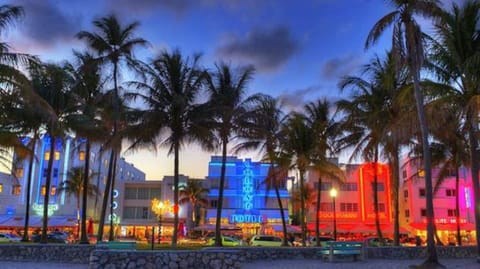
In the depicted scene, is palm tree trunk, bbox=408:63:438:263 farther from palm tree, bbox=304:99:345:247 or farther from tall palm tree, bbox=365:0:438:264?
palm tree, bbox=304:99:345:247

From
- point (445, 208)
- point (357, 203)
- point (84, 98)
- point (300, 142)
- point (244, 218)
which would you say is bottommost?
point (244, 218)

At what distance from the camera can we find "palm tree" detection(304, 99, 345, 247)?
30.1m

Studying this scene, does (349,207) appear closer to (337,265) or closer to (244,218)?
(244,218)

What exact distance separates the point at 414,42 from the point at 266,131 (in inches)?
457

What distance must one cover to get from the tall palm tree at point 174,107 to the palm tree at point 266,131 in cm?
281

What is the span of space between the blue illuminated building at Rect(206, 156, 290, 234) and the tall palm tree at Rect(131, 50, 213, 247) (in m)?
29.9

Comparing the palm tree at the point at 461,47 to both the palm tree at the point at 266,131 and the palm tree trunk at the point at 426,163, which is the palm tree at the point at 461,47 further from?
the palm tree at the point at 266,131

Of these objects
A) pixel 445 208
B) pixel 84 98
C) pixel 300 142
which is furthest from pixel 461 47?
pixel 445 208

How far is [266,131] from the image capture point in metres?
26.8

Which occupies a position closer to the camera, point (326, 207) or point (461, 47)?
point (461, 47)

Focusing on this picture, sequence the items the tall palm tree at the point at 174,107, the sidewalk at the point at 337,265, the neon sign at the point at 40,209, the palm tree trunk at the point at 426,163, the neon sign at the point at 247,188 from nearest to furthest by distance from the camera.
Result: the palm tree trunk at the point at 426,163 → the sidewalk at the point at 337,265 → the tall palm tree at the point at 174,107 → the neon sign at the point at 247,188 → the neon sign at the point at 40,209

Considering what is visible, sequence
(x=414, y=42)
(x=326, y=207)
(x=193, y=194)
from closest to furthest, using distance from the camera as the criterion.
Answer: (x=414, y=42)
(x=326, y=207)
(x=193, y=194)

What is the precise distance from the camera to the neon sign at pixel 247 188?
5619 centimetres

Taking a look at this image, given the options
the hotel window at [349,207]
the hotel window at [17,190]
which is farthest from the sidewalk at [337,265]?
the hotel window at [17,190]
